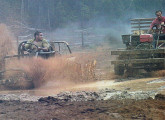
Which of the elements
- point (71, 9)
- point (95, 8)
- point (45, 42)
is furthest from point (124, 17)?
point (45, 42)

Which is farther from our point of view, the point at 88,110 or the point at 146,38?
the point at 146,38

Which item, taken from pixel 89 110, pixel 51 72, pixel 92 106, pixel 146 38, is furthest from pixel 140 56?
pixel 89 110

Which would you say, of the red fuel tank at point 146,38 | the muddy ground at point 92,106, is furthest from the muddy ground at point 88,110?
the red fuel tank at point 146,38

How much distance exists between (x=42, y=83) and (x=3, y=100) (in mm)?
2461

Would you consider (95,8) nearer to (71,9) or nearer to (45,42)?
(71,9)

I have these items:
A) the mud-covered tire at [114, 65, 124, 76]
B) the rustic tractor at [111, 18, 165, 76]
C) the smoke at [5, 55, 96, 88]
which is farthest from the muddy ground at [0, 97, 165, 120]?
the mud-covered tire at [114, 65, 124, 76]

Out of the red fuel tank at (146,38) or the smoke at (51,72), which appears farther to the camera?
the red fuel tank at (146,38)

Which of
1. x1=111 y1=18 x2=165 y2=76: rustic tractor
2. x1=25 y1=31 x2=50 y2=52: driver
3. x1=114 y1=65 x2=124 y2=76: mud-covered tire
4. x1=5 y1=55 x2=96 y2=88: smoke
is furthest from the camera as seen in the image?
x1=25 y1=31 x2=50 y2=52: driver

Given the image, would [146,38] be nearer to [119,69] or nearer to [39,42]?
[119,69]

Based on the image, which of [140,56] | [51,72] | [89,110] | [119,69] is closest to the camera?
[89,110]

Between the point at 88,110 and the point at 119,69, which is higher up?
the point at 119,69

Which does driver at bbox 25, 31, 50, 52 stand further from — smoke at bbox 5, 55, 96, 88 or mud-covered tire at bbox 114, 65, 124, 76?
mud-covered tire at bbox 114, 65, 124, 76

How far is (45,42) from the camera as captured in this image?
10.8 m

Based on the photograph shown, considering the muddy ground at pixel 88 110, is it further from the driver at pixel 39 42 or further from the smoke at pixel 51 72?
the driver at pixel 39 42
